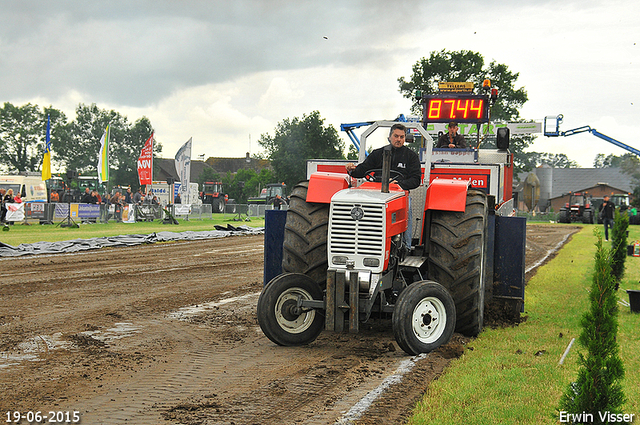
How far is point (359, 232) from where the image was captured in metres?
5.59

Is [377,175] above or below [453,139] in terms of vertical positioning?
below

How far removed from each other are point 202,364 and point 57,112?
283 ft

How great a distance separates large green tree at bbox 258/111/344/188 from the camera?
2309 inches

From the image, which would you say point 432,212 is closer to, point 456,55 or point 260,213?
point 260,213

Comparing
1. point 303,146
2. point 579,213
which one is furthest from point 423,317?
point 303,146

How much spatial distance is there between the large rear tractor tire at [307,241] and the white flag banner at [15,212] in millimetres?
22202

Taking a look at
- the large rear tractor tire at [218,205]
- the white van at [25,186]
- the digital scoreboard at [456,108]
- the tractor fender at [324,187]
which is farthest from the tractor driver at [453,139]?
the large rear tractor tire at [218,205]

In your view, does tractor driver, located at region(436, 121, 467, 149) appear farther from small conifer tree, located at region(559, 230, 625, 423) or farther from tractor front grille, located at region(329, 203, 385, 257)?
small conifer tree, located at region(559, 230, 625, 423)

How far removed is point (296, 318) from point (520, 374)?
2.09m

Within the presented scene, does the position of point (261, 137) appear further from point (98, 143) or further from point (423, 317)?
point (423, 317)

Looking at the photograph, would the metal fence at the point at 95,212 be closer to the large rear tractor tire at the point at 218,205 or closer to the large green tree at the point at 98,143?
the large rear tractor tire at the point at 218,205

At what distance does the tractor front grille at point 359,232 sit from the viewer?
219 inches

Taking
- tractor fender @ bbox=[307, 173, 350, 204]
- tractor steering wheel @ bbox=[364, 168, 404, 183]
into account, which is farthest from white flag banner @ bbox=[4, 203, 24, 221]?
tractor steering wheel @ bbox=[364, 168, 404, 183]

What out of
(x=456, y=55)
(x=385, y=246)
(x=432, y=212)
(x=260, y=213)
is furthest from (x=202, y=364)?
(x=456, y=55)
